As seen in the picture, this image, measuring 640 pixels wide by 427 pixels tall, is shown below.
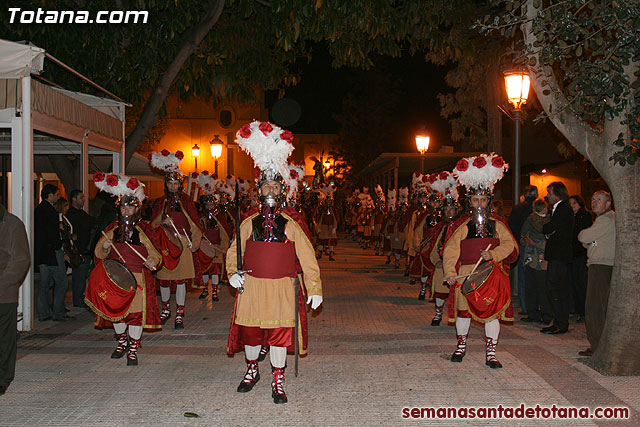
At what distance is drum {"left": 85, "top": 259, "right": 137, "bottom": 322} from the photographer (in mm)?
7441

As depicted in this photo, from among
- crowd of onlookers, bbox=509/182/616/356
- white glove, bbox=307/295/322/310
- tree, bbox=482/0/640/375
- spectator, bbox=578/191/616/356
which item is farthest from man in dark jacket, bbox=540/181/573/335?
white glove, bbox=307/295/322/310

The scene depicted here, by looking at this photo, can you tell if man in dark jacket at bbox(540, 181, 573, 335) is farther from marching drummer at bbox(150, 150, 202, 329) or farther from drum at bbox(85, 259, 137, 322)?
drum at bbox(85, 259, 137, 322)

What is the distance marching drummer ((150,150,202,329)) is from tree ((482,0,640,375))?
5415mm

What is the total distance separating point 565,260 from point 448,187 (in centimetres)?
237

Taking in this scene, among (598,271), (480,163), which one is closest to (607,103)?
(480,163)

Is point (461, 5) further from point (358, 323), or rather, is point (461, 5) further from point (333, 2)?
point (358, 323)

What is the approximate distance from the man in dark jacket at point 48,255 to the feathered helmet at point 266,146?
5.21 m

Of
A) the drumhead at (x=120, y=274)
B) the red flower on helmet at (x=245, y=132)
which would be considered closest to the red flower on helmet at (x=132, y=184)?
the drumhead at (x=120, y=274)

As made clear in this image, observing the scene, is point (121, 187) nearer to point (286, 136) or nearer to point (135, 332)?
point (135, 332)

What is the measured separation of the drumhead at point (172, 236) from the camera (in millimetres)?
9852

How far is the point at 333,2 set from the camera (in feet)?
36.7

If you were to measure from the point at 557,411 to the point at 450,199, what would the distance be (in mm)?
5484

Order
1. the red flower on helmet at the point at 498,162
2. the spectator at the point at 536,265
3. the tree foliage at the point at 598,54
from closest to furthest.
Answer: the tree foliage at the point at 598,54 → the red flower on helmet at the point at 498,162 → the spectator at the point at 536,265

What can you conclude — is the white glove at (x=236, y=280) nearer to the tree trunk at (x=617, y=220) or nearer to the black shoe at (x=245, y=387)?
the black shoe at (x=245, y=387)
